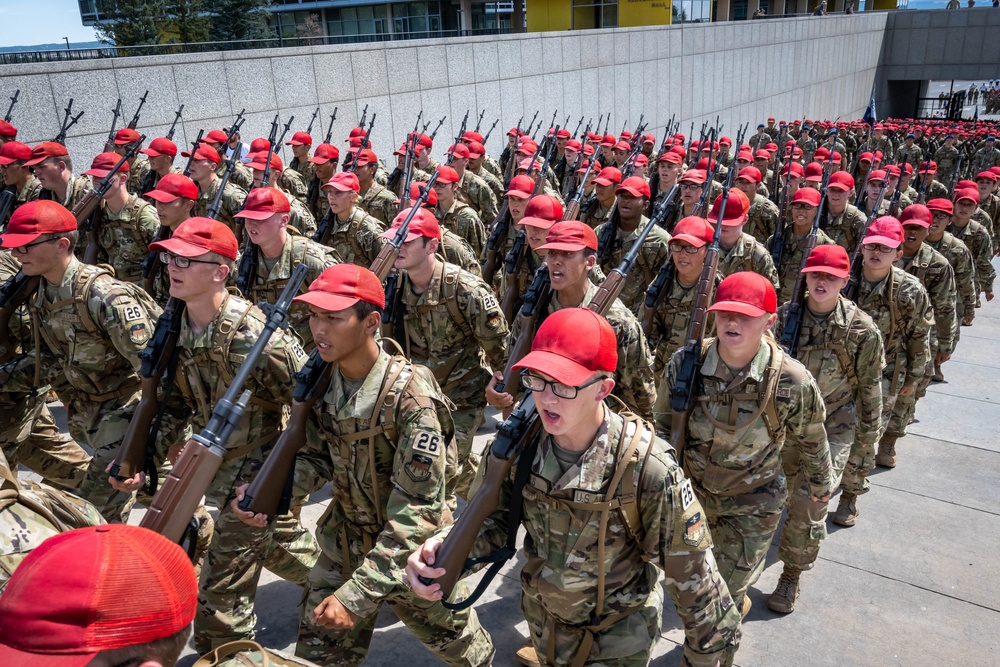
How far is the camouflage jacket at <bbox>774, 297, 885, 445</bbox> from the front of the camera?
16.5ft

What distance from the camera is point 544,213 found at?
650 cm

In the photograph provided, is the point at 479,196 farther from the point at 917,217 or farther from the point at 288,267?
the point at 917,217

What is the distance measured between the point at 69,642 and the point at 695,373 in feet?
10.6

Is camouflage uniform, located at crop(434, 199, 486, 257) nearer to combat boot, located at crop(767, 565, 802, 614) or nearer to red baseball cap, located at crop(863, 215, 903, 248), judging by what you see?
red baseball cap, located at crop(863, 215, 903, 248)

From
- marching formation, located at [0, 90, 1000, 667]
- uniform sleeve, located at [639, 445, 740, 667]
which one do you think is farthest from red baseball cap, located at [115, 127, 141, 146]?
uniform sleeve, located at [639, 445, 740, 667]

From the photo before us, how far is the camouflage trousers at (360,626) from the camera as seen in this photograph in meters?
3.44

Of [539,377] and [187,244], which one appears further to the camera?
[187,244]

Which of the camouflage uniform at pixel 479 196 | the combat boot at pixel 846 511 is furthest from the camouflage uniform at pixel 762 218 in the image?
the combat boot at pixel 846 511

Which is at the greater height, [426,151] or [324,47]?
[324,47]

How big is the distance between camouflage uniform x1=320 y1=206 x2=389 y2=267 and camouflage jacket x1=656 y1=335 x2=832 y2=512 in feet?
14.8

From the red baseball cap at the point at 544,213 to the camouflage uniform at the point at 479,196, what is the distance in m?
5.03

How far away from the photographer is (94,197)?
7582 millimetres

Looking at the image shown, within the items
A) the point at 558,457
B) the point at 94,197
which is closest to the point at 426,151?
the point at 94,197

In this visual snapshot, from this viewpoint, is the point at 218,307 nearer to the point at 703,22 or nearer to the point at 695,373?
the point at 695,373
